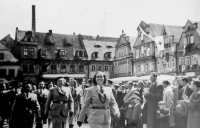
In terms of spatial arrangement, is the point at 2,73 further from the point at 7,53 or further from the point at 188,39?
the point at 188,39

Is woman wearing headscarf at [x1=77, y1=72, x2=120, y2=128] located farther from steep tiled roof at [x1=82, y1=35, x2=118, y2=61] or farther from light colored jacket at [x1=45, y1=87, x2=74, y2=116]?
steep tiled roof at [x1=82, y1=35, x2=118, y2=61]

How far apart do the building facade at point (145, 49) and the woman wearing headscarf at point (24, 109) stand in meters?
34.2

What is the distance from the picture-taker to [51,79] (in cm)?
4719

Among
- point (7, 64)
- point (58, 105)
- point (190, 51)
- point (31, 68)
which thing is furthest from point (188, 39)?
point (58, 105)

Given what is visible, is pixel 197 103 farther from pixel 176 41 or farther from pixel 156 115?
pixel 176 41

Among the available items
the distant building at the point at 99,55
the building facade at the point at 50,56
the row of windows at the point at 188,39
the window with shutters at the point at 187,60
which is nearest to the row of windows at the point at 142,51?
the row of windows at the point at 188,39

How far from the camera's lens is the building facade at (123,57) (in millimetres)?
46500

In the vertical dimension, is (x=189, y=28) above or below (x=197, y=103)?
above

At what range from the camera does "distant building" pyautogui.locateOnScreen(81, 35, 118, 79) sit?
51066 mm

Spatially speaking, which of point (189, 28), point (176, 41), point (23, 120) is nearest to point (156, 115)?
point (23, 120)

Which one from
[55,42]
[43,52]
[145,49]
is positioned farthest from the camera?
[55,42]

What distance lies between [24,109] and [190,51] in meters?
29.8

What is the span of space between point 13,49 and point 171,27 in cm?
2793

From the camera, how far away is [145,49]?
4181 cm
